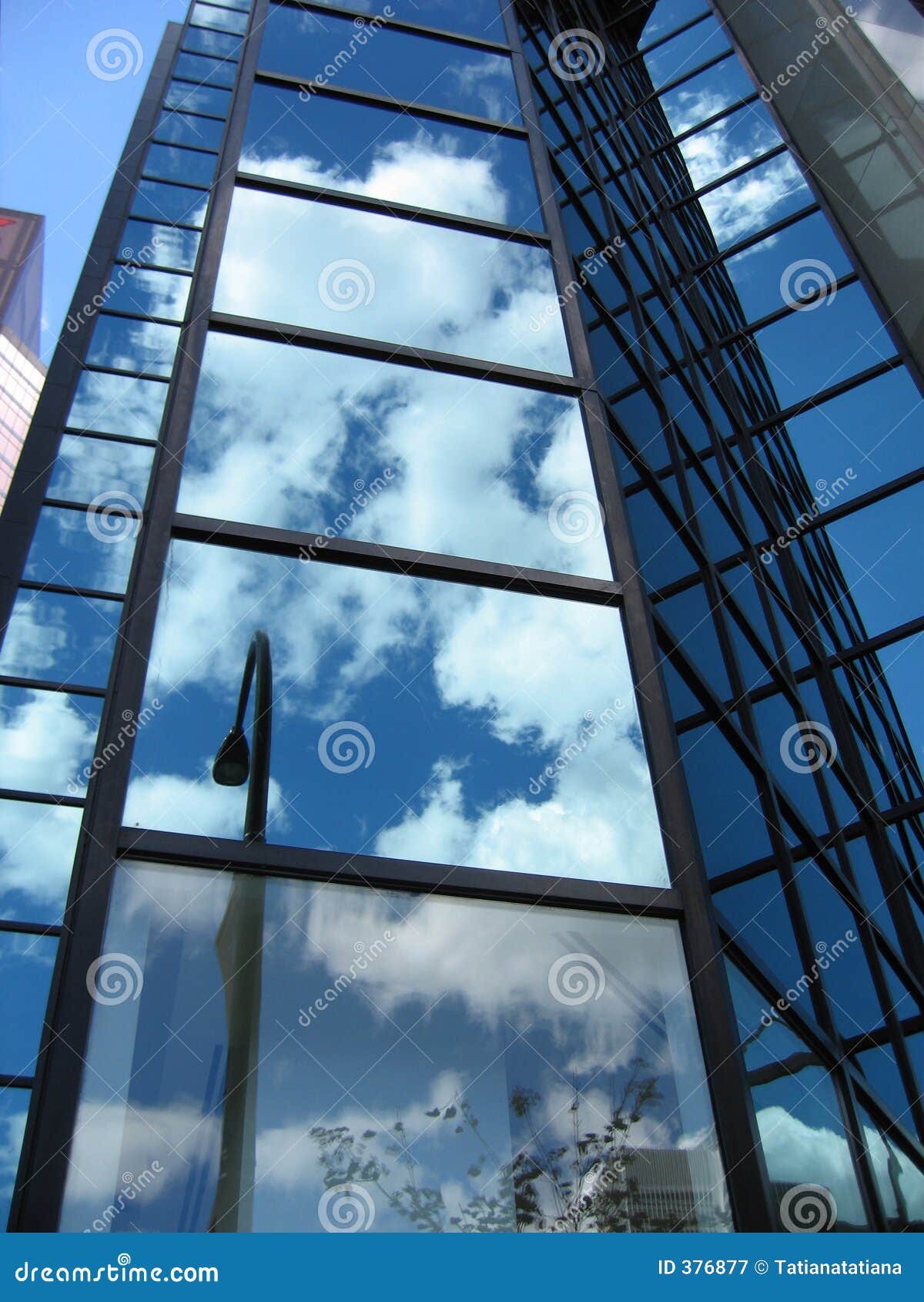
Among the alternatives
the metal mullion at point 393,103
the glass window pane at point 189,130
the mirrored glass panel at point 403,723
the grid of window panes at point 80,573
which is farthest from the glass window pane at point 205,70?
the mirrored glass panel at point 403,723

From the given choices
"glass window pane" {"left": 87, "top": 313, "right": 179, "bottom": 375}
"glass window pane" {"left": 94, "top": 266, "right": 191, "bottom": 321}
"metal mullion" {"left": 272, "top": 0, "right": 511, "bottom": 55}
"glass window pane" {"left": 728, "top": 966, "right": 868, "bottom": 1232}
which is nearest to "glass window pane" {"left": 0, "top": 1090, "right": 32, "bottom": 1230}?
"glass window pane" {"left": 728, "top": 966, "right": 868, "bottom": 1232}

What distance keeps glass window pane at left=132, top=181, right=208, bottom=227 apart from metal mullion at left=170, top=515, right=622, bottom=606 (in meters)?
15.2

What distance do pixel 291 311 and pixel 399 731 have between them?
11.3 ft

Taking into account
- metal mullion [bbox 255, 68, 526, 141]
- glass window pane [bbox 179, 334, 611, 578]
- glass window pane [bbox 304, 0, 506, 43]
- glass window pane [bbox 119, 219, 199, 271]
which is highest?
glass window pane [bbox 119, 219, 199, 271]

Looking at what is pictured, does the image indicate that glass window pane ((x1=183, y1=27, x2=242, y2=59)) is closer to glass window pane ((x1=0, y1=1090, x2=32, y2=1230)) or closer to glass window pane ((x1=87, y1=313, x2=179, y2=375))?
glass window pane ((x1=87, y1=313, x2=179, y2=375))

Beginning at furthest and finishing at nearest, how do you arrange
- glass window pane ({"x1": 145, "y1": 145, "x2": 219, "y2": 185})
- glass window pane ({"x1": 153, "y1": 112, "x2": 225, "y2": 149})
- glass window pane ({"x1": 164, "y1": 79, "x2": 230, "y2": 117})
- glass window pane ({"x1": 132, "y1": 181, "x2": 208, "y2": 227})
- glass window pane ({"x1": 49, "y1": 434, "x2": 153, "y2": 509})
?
1. glass window pane ({"x1": 164, "y1": 79, "x2": 230, "y2": 117})
2. glass window pane ({"x1": 153, "y1": 112, "x2": 225, "y2": 149})
3. glass window pane ({"x1": 145, "y1": 145, "x2": 219, "y2": 185})
4. glass window pane ({"x1": 132, "y1": 181, "x2": 208, "y2": 227})
5. glass window pane ({"x1": 49, "y1": 434, "x2": 153, "y2": 509})

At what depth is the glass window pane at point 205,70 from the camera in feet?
73.4

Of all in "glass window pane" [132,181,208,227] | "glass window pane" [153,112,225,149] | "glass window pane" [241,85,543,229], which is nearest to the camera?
"glass window pane" [241,85,543,229]

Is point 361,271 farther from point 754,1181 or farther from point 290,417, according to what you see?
point 754,1181

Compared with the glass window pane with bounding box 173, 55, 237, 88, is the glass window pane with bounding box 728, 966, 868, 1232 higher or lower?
lower

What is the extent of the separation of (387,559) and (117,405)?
445 inches

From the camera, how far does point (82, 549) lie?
14.4m

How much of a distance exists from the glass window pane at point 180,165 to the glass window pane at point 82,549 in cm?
852

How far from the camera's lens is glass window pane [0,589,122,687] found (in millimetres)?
13188
